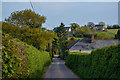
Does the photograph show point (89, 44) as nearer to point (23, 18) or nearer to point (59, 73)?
point (23, 18)

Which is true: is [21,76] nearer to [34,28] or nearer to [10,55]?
[10,55]

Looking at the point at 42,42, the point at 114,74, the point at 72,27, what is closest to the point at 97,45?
the point at 72,27

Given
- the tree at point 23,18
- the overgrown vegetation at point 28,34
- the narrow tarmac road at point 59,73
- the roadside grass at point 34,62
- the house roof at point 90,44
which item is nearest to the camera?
the roadside grass at point 34,62

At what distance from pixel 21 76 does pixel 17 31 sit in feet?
47.3

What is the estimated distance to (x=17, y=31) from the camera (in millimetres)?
21469

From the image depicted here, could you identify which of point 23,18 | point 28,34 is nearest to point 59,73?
point 28,34

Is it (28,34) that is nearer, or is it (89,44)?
(28,34)

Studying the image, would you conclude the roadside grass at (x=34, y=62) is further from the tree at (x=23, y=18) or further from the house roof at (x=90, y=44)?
the house roof at (x=90, y=44)

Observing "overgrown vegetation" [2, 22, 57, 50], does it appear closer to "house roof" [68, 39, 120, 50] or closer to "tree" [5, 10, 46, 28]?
"tree" [5, 10, 46, 28]

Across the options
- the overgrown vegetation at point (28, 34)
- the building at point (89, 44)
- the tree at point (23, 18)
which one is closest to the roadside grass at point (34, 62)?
the overgrown vegetation at point (28, 34)

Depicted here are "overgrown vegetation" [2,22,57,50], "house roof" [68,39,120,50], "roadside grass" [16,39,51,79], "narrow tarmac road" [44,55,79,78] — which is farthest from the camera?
"house roof" [68,39,120,50]

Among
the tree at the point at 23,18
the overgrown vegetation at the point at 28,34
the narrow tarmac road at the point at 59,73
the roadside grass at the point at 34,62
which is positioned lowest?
the narrow tarmac road at the point at 59,73

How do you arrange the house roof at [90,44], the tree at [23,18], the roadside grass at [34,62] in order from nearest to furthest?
the roadside grass at [34,62] < the tree at [23,18] < the house roof at [90,44]

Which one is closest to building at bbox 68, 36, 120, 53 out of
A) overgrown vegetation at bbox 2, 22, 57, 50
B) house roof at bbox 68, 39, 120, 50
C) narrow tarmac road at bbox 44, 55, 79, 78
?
house roof at bbox 68, 39, 120, 50
